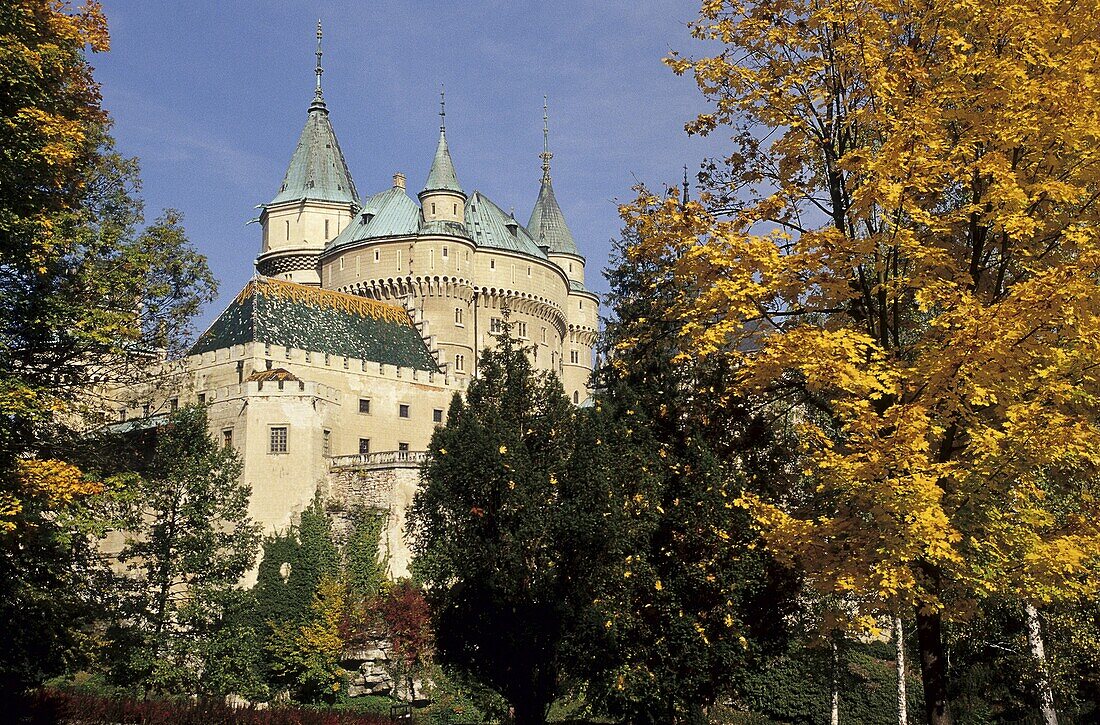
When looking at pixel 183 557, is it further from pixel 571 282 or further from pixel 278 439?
pixel 571 282

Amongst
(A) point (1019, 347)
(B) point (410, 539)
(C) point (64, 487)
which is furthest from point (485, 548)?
(B) point (410, 539)

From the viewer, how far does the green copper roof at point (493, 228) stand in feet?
248

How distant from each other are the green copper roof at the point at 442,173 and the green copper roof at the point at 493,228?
4368 mm

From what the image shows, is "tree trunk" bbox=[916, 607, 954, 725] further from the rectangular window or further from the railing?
the rectangular window

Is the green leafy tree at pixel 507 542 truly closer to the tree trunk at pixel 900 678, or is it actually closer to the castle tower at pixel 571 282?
the tree trunk at pixel 900 678

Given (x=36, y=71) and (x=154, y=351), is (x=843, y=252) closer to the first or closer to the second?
(x=36, y=71)

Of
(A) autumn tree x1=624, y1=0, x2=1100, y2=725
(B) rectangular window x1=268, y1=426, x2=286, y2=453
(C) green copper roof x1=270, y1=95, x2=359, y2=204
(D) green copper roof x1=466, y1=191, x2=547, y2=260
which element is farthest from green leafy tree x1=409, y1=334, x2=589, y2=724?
(C) green copper roof x1=270, y1=95, x2=359, y2=204

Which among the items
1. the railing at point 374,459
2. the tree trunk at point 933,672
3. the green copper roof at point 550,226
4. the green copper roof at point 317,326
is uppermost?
the green copper roof at point 550,226

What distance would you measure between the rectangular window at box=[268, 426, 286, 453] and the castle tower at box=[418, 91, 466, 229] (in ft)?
86.6

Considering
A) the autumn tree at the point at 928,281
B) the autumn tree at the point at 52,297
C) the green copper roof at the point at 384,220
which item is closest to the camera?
the autumn tree at the point at 928,281

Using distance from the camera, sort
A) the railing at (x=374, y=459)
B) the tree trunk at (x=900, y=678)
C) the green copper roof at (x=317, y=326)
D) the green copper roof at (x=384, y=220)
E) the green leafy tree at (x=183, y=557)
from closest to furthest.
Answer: the tree trunk at (x=900, y=678)
the green leafy tree at (x=183, y=557)
the railing at (x=374, y=459)
the green copper roof at (x=317, y=326)
the green copper roof at (x=384, y=220)

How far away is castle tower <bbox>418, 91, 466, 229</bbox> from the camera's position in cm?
7169

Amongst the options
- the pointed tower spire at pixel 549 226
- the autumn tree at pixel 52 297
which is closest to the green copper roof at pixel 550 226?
the pointed tower spire at pixel 549 226

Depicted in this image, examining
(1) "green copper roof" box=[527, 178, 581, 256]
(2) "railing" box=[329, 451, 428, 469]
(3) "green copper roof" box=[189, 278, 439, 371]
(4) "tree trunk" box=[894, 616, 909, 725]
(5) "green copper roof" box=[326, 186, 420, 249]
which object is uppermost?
(1) "green copper roof" box=[527, 178, 581, 256]
